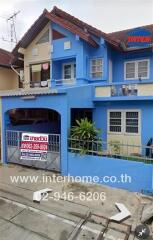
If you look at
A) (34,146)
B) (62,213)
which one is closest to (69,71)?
(34,146)

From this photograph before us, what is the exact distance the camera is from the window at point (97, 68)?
12.3 meters

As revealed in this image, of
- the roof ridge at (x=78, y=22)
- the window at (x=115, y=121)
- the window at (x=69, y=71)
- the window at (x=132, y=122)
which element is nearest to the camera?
the window at (x=132, y=122)

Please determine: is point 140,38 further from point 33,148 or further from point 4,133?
point 4,133

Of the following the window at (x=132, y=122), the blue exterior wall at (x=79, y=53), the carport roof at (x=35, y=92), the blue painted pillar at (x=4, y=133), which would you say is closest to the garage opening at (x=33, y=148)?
the blue painted pillar at (x=4, y=133)

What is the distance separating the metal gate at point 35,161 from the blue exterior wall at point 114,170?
79 cm

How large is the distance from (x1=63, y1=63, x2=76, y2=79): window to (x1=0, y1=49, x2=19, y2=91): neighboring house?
5.28 metres

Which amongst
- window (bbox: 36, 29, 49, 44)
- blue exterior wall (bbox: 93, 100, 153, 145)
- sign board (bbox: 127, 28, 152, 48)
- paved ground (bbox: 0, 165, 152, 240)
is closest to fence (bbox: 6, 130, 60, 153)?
paved ground (bbox: 0, 165, 152, 240)

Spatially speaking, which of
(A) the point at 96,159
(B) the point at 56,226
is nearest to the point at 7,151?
(A) the point at 96,159

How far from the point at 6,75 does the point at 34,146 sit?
32.4 ft

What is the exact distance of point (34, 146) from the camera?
30.9 feet

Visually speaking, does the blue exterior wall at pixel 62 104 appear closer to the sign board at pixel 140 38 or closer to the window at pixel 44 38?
the sign board at pixel 140 38

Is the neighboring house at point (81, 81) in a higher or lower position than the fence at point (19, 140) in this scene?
higher

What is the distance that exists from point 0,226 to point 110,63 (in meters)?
10.3

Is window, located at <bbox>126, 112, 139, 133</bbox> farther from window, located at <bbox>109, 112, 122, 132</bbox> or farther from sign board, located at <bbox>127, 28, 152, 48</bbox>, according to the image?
sign board, located at <bbox>127, 28, 152, 48</bbox>
